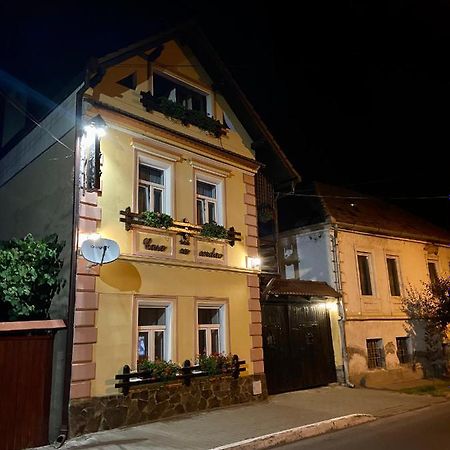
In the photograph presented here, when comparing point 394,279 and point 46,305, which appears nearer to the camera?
point 46,305

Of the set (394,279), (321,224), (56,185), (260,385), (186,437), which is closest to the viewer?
(186,437)

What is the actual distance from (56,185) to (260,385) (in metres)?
7.66

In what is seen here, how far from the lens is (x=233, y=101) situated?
45.6ft

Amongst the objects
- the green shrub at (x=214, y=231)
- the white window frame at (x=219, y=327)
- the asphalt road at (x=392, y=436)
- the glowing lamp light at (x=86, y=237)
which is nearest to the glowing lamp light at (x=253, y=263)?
the green shrub at (x=214, y=231)

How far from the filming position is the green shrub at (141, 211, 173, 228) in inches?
416

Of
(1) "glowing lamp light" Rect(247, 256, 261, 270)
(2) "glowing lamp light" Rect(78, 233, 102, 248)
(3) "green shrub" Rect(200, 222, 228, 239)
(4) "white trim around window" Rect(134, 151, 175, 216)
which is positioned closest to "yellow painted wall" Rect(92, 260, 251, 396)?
(1) "glowing lamp light" Rect(247, 256, 261, 270)

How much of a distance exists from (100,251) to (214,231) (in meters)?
3.65

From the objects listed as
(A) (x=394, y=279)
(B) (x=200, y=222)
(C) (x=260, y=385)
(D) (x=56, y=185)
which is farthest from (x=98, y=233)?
(A) (x=394, y=279)

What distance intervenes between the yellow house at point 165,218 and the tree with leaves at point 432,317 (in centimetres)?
925

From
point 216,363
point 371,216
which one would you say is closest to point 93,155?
point 216,363

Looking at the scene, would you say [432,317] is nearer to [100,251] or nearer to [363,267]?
[363,267]

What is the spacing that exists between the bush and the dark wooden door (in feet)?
3.32

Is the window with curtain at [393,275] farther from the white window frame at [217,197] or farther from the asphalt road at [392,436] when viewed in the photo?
the white window frame at [217,197]

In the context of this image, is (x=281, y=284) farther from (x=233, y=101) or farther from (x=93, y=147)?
(x=93, y=147)
